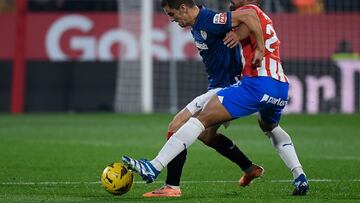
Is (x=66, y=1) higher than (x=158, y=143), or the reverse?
(x=66, y=1)

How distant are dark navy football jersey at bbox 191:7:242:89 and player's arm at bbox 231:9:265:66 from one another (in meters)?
0.06

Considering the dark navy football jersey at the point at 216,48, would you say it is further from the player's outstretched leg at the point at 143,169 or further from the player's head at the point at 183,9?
the player's outstretched leg at the point at 143,169

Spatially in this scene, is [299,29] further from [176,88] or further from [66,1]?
[66,1]

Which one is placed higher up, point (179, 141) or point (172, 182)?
point (179, 141)

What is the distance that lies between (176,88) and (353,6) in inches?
172

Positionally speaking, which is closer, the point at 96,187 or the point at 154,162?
the point at 154,162

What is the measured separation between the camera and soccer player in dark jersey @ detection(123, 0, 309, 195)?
855 centimetres

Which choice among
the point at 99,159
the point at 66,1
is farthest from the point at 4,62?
the point at 99,159

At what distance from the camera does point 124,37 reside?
22.3 m

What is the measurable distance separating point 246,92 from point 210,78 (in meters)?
0.89

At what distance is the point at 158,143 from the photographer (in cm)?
1536

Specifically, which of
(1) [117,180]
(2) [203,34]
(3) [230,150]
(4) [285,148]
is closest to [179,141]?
(1) [117,180]

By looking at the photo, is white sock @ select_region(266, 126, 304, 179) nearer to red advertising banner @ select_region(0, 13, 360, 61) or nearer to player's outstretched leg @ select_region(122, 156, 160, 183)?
player's outstretched leg @ select_region(122, 156, 160, 183)

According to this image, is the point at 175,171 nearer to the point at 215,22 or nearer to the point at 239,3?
the point at 215,22
